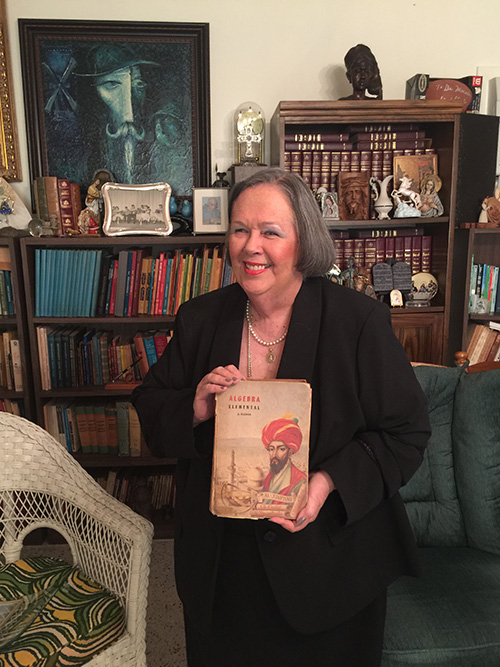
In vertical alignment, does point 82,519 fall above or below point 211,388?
below

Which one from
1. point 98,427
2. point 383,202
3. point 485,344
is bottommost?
point 98,427

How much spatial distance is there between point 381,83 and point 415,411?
6.46 feet

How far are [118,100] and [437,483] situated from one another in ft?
7.33

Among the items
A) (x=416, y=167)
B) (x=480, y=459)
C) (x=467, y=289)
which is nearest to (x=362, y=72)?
(x=416, y=167)

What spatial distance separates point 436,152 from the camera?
2629 mm

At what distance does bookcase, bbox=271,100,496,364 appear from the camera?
2.40 meters

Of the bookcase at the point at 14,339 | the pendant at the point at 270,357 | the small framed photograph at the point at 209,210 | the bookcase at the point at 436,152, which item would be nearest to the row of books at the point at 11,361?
the bookcase at the point at 14,339

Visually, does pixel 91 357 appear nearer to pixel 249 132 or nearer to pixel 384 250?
pixel 249 132

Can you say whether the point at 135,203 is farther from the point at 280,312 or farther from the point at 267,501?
the point at 267,501

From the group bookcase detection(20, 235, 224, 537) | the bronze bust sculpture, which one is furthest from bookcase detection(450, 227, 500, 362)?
bookcase detection(20, 235, 224, 537)

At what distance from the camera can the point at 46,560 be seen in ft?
5.56

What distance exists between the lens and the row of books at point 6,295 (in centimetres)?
255

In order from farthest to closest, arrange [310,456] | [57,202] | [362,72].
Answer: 1. [57,202]
2. [362,72]
3. [310,456]

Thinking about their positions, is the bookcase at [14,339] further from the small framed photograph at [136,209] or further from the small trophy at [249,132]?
the small trophy at [249,132]
